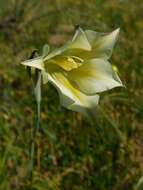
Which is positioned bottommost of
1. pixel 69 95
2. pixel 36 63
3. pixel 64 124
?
pixel 64 124

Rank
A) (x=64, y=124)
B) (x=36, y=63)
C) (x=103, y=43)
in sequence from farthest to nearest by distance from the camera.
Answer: (x=64, y=124), (x=103, y=43), (x=36, y=63)

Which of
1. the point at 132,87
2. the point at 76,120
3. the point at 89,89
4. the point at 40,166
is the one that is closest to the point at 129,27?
the point at 132,87

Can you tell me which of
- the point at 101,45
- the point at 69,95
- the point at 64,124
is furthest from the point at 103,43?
Result: the point at 64,124

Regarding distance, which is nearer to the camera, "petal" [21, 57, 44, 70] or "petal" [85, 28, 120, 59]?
"petal" [21, 57, 44, 70]

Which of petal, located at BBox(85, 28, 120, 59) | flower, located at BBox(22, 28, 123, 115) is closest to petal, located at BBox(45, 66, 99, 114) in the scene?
flower, located at BBox(22, 28, 123, 115)

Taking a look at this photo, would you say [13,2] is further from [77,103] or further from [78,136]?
[77,103]

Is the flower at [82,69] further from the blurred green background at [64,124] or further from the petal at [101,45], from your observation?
the blurred green background at [64,124]

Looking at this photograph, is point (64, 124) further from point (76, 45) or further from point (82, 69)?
point (76, 45)

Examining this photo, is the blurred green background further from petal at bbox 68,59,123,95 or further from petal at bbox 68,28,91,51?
petal at bbox 68,28,91,51
